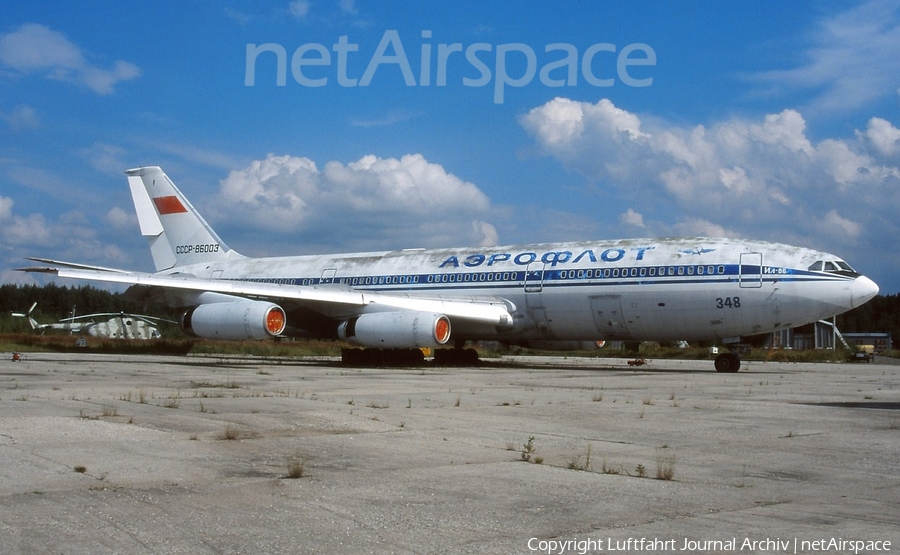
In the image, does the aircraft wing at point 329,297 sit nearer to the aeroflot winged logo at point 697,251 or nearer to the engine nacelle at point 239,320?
the engine nacelle at point 239,320

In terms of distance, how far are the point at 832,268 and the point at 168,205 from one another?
25.8 meters

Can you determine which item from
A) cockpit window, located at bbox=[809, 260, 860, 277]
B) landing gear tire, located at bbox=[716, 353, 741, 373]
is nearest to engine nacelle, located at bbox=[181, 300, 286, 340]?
landing gear tire, located at bbox=[716, 353, 741, 373]

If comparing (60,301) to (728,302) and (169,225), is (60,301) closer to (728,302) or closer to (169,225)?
(169,225)

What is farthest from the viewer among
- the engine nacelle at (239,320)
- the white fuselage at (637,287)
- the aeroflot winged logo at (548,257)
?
the engine nacelle at (239,320)

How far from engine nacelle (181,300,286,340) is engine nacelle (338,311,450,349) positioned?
2490 millimetres

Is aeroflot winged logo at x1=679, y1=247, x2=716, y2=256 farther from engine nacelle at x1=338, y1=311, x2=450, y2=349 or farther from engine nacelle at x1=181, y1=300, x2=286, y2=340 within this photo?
engine nacelle at x1=181, y1=300, x2=286, y2=340

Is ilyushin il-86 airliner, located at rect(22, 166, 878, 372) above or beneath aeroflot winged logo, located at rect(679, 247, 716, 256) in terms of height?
beneath

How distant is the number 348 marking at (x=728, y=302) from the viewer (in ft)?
79.7

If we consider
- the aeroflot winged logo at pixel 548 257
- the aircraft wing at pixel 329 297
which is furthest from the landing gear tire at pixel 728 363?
the aircraft wing at pixel 329 297

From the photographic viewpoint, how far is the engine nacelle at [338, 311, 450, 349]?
2577 centimetres

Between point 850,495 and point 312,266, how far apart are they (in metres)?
28.0

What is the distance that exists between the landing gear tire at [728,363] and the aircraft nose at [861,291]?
3444 mm

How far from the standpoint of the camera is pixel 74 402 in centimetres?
1219

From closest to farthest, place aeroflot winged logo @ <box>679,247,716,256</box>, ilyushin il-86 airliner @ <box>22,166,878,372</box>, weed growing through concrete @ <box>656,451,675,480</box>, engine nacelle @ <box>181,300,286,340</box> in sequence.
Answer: weed growing through concrete @ <box>656,451,675,480</box>
ilyushin il-86 airliner @ <box>22,166,878,372</box>
aeroflot winged logo @ <box>679,247,716,256</box>
engine nacelle @ <box>181,300,286,340</box>
